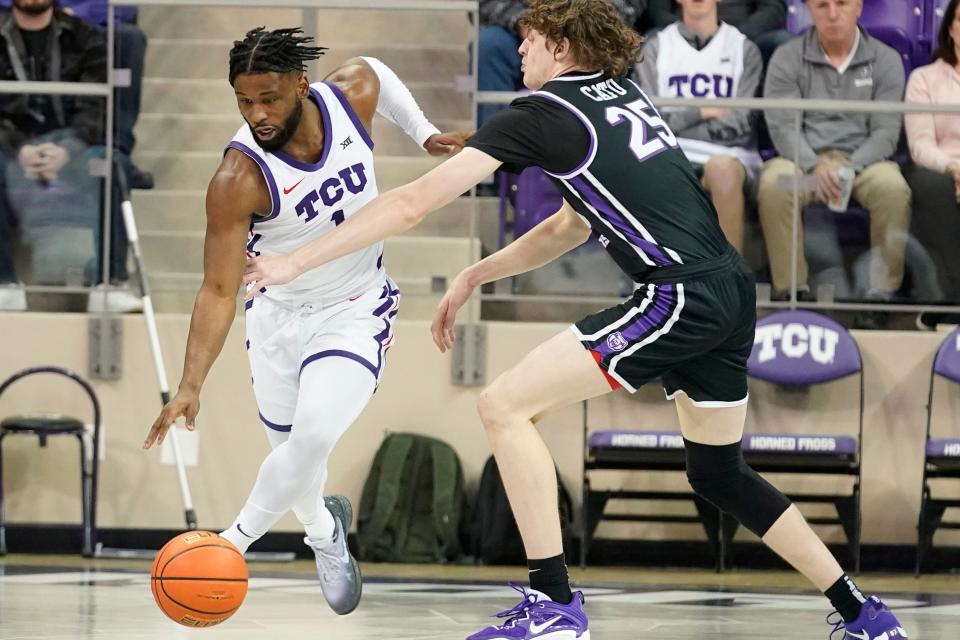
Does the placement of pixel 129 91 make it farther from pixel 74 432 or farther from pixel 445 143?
pixel 445 143

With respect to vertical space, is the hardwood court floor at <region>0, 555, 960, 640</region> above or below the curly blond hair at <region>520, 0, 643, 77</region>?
below

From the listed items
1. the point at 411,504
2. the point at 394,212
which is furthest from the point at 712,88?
the point at 394,212

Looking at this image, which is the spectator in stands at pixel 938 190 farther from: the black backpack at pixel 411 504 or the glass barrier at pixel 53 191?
the glass barrier at pixel 53 191

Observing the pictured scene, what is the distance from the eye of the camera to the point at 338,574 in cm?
488

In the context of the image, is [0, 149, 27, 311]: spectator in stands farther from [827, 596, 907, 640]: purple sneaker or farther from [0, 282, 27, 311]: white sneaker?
[827, 596, 907, 640]: purple sneaker

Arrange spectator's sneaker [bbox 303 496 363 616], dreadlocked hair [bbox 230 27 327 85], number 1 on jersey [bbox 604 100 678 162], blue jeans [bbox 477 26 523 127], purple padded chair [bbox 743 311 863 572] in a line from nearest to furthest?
number 1 on jersey [bbox 604 100 678 162] → dreadlocked hair [bbox 230 27 327 85] → spectator's sneaker [bbox 303 496 363 616] → purple padded chair [bbox 743 311 863 572] → blue jeans [bbox 477 26 523 127]

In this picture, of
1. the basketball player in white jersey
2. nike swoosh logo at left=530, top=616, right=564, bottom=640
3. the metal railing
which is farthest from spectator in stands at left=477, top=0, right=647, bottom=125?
nike swoosh logo at left=530, top=616, right=564, bottom=640

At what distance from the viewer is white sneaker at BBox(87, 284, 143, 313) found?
752cm

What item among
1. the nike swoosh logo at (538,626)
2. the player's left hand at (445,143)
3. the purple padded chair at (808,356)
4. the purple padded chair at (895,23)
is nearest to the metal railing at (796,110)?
the purple padded chair at (808,356)

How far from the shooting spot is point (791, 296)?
7355 millimetres

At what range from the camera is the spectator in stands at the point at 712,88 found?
7.29 metres

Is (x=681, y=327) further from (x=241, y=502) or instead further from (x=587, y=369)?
(x=241, y=502)

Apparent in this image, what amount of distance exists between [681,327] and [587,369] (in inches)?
10.7

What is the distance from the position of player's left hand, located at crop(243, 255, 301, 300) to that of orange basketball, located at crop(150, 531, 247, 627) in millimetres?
840
